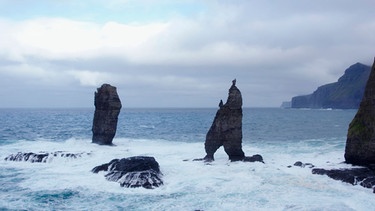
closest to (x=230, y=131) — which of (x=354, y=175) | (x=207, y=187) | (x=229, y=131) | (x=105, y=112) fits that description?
(x=229, y=131)

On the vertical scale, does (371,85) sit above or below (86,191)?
above

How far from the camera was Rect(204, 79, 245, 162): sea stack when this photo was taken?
4188 centimetres

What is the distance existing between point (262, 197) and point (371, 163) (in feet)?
41.7

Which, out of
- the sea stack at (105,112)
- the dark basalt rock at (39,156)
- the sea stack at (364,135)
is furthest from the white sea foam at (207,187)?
the sea stack at (105,112)

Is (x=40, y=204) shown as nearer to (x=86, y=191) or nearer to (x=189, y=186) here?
(x=86, y=191)

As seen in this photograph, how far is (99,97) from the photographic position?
5556cm

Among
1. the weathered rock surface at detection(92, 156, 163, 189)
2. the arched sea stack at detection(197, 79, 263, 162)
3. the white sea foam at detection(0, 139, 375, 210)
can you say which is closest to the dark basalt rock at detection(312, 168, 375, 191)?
the white sea foam at detection(0, 139, 375, 210)

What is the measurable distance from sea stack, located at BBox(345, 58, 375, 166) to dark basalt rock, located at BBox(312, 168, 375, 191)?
1680 millimetres

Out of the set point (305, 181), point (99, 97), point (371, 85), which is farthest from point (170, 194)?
point (99, 97)

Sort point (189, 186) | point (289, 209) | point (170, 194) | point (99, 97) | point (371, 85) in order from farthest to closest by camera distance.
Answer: point (99, 97) < point (371, 85) < point (189, 186) < point (170, 194) < point (289, 209)

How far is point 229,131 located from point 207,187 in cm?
1194

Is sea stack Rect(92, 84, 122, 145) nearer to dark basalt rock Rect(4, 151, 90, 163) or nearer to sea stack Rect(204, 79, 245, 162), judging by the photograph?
dark basalt rock Rect(4, 151, 90, 163)

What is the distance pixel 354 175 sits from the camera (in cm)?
3234

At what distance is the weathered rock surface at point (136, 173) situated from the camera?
31531mm
